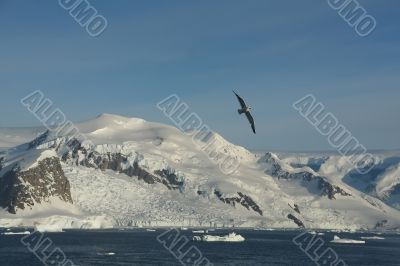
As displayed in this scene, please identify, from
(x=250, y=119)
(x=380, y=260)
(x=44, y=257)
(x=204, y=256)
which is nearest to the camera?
(x=250, y=119)

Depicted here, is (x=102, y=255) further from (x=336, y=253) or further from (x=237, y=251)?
(x=336, y=253)

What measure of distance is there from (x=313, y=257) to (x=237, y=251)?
22431 millimetres

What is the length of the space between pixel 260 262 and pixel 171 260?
69.5 ft

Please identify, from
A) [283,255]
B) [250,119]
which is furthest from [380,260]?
[250,119]

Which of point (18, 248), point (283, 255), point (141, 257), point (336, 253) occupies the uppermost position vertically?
point (336, 253)

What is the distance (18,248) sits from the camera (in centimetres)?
18162

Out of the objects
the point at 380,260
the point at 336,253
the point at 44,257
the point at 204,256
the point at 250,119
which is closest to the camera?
the point at 250,119

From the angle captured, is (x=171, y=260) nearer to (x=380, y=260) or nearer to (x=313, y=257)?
(x=313, y=257)

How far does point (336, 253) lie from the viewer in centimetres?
19900

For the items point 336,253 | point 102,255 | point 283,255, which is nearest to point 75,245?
point 102,255

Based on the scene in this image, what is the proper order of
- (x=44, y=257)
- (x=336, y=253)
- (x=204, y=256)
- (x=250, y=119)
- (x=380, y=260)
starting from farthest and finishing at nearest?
(x=336, y=253), (x=380, y=260), (x=204, y=256), (x=44, y=257), (x=250, y=119)

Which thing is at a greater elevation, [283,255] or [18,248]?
[283,255]

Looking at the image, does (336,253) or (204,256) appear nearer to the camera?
(204,256)

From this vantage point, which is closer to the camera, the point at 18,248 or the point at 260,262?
the point at 260,262
